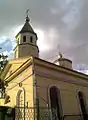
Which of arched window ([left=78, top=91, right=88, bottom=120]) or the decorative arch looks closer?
the decorative arch

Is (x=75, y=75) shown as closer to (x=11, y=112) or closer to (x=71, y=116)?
(x=71, y=116)

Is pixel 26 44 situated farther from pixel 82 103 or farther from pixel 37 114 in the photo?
pixel 37 114

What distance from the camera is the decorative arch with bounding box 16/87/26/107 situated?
13.9 metres

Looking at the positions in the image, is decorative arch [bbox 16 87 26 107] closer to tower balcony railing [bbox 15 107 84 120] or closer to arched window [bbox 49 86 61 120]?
tower balcony railing [bbox 15 107 84 120]

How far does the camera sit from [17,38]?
2369cm

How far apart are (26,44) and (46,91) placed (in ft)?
33.6

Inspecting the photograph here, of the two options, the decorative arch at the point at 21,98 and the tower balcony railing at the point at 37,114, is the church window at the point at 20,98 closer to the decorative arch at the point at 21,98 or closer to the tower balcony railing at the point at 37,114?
the decorative arch at the point at 21,98

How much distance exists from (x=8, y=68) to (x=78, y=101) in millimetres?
7852

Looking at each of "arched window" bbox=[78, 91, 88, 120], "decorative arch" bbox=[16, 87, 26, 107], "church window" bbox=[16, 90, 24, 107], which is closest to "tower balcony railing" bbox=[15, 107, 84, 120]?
"decorative arch" bbox=[16, 87, 26, 107]

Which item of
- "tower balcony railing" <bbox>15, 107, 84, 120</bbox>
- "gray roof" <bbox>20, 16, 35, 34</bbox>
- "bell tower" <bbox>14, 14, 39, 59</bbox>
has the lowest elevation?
"tower balcony railing" <bbox>15, 107, 84, 120</bbox>

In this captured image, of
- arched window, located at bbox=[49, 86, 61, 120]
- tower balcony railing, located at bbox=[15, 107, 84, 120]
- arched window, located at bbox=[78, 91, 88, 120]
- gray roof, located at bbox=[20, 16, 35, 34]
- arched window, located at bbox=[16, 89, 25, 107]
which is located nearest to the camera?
tower balcony railing, located at bbox=[15, 107, 84, 120]

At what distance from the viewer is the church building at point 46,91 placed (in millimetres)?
12478

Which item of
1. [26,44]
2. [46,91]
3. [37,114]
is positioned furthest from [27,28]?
[37,114]

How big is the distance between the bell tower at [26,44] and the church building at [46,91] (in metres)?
4.43
